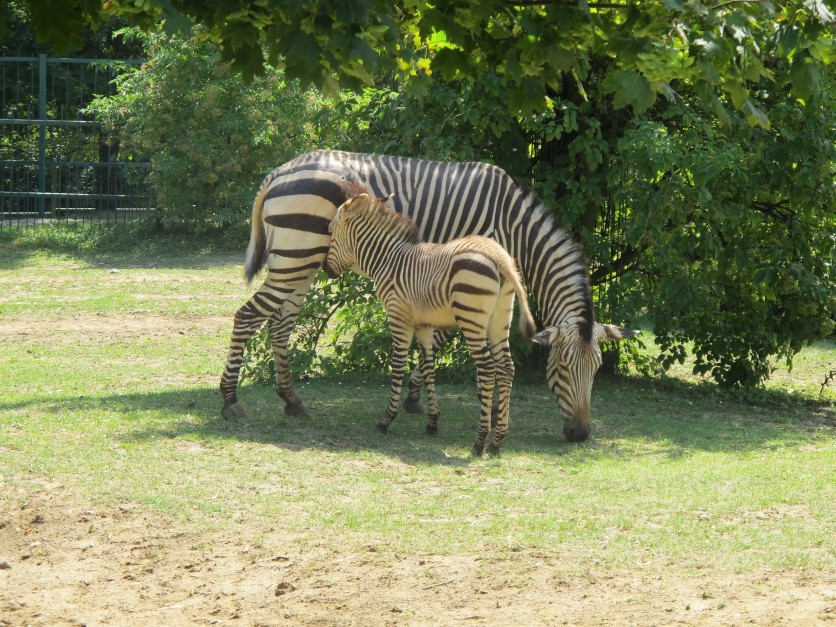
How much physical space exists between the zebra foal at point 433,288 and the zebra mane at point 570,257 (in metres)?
0.69

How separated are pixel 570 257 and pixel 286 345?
105 inches

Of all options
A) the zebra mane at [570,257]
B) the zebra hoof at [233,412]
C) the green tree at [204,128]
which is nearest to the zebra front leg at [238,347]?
the zebra hoof at [233,412]

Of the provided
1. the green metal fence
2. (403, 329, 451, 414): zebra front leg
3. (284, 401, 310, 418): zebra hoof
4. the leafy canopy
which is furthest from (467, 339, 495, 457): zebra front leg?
the green metal fence

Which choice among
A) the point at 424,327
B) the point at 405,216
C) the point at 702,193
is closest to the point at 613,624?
the point at 424,327

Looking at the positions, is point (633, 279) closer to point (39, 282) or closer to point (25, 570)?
point (25, 570)

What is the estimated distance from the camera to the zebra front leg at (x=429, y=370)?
29.8ft

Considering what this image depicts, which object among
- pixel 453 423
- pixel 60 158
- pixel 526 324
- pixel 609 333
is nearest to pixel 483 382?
pixel 526 324

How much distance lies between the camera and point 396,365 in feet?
29.9

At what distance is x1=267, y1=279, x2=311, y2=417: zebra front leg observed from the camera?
9.57 metres

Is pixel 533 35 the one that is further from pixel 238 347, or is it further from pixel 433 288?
pixel 238 347

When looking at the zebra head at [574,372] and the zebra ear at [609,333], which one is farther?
the zebra ear at [609,333]

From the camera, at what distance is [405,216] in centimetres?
951

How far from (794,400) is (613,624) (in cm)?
725

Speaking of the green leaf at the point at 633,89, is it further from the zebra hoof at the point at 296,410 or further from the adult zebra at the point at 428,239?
the zebra hoof at the point at 296,410
